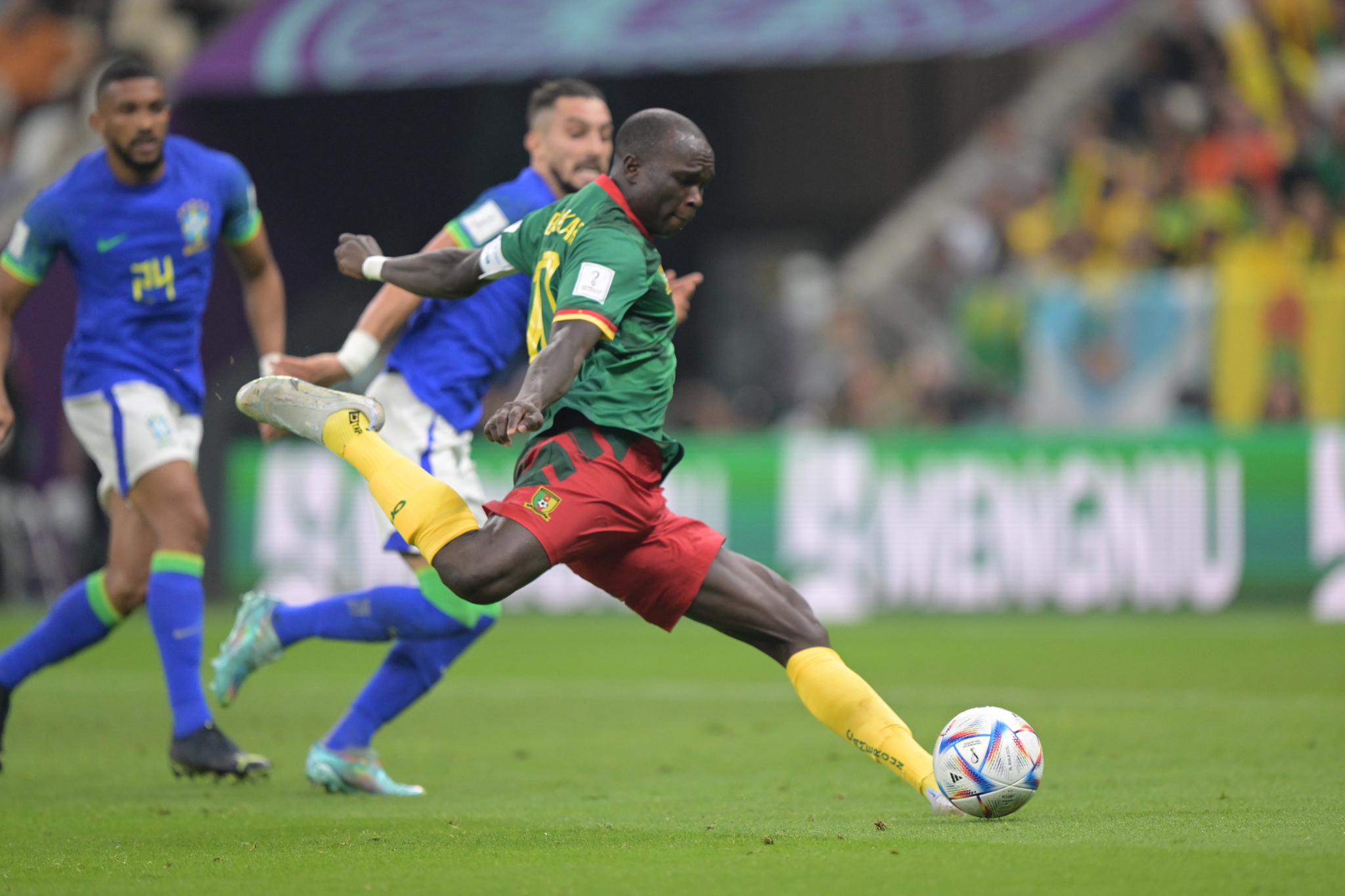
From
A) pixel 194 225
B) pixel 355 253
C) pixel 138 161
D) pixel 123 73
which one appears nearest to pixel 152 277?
pixel 194 225

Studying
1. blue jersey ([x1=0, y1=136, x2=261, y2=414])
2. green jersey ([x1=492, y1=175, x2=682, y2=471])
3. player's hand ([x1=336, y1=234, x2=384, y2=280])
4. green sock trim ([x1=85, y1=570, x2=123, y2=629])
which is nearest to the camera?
green jersey ([x1=492, y1=175, x2=682, y2=471])

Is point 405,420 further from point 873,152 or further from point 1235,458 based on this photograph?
point 873,152

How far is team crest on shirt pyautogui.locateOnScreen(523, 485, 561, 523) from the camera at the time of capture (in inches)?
182

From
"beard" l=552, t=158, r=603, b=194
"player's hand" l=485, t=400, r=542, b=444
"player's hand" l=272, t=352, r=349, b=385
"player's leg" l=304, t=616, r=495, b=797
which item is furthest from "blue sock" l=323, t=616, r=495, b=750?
"player's hand" l=485, t=400, r=542, b=444

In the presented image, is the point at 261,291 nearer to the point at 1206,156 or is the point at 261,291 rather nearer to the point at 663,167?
the point at 663,167

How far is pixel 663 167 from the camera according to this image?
15.3 ft

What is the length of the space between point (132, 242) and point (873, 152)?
1541 cm

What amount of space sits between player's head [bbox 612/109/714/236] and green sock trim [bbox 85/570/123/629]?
2785 millimetres

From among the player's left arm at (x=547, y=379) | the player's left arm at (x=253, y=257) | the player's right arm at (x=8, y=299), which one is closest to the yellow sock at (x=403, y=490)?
the player's left arm at (x=547, y=379)

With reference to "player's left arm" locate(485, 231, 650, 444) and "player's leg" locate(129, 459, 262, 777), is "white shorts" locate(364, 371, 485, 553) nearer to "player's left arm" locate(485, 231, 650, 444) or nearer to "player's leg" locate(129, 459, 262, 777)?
"player's leg" locate(129, 459, 262, 777)

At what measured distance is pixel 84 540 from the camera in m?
14.9

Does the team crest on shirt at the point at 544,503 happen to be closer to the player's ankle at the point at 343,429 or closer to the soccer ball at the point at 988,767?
the player's ankle at the point at 343,429

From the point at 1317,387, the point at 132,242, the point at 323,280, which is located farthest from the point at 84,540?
the point at 1317,387

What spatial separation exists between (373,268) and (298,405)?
0.49m
